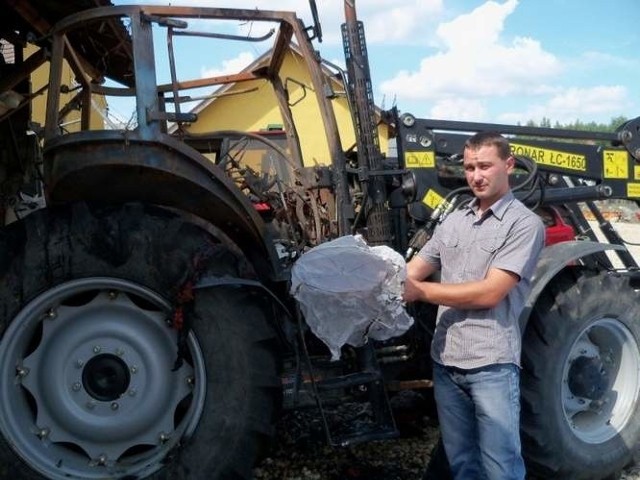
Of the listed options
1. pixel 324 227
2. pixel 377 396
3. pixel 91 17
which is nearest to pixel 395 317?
pixel 377 396

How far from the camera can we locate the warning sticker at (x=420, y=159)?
3.94 meters

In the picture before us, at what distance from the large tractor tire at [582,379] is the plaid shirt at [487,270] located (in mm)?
736

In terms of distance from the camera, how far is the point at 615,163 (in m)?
4.53

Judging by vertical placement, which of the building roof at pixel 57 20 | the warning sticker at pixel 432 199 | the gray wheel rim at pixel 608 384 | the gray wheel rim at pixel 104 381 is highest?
the building roof at pixel 57 20

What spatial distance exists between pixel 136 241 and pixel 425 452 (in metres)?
2.17

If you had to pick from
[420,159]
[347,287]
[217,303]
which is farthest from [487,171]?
[217,303]

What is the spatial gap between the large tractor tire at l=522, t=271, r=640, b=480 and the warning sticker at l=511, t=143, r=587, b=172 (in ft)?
2.83

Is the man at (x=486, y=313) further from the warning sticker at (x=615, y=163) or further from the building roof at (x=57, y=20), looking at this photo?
the building roof at (x=57, y=20)

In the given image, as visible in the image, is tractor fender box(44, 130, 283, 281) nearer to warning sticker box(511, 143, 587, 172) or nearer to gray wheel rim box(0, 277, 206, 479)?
gray wheel rim box(0, 277, 206, 479)

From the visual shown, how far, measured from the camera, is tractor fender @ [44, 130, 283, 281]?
3.06m

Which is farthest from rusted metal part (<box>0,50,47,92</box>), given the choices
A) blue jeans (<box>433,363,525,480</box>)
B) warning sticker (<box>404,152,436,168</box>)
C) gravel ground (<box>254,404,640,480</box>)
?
blue jeans (<box>433,363,525,480</box>)

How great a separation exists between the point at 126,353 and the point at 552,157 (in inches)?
111

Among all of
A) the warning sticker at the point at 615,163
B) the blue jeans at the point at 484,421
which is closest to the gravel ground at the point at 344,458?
the blue jeans at the point at 484,421

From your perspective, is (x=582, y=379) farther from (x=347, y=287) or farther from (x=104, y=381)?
(x=104, y=381)
